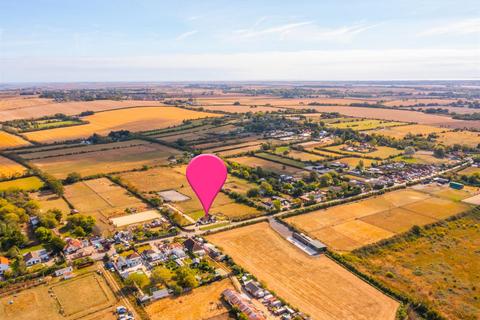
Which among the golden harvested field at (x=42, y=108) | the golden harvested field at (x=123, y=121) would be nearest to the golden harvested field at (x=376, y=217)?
the golden harvested field at (x=123, y=121)

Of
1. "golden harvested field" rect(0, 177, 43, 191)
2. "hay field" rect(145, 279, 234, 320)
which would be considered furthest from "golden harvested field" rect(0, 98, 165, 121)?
"hay field" rect(145, 279, 234, 320)

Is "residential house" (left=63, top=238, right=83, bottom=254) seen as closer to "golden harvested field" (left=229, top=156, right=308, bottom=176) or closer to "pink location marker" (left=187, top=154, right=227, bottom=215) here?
"pink location marker" (left=187, top=154, right=227, bottom=215)

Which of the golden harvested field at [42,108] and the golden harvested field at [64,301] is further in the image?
the golden harvested field at [42,108]

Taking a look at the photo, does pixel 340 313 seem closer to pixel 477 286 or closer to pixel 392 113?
pixel 477 286

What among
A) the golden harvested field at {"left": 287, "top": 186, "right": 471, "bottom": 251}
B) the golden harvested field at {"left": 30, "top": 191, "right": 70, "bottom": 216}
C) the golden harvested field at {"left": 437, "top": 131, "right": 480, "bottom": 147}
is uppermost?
the golden harvested field at {"left": 437, "top": 131, "right": 480, "bottom": 147}

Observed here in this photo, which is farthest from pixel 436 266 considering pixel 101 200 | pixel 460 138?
pixel 460 138

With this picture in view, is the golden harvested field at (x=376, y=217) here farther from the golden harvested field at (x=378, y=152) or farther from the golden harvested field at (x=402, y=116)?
the golden harvested field at (x=402, y=116)
